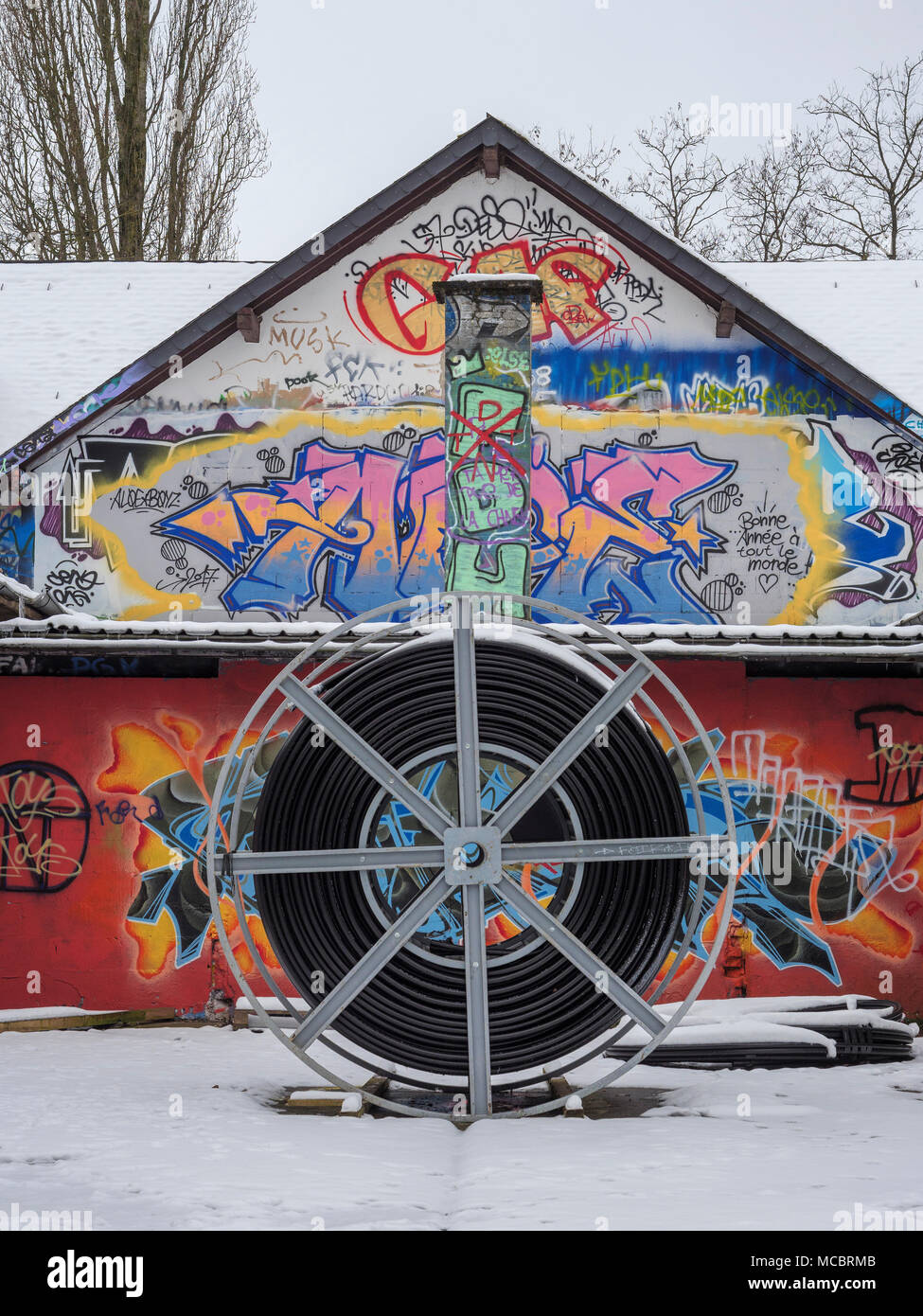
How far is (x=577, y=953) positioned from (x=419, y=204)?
7539 millimetres

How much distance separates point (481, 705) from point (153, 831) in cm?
400

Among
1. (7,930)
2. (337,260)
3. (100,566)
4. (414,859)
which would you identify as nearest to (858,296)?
(337,260)

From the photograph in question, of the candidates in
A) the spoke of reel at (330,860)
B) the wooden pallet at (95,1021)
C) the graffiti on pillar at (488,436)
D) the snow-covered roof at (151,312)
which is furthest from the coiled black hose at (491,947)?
the snow-covered roof at (151,312)

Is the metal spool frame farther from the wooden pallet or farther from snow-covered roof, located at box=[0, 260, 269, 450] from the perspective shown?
snow-covered roof, located at box=[0, 260, 269, 450]

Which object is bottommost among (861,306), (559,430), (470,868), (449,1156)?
(449,1156)

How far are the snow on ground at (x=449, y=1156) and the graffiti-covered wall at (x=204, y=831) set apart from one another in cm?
174

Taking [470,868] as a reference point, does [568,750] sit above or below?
above

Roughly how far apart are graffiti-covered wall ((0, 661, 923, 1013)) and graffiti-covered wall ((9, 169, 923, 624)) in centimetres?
96

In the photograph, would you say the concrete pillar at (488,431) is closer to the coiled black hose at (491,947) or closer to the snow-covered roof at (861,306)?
the coiled black hose at (491,947)

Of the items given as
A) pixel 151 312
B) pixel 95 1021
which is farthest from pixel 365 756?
pixel 151 312

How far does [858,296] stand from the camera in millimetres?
15211

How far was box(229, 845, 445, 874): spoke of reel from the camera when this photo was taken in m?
7.86

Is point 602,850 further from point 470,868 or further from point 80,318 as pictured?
point 80,318

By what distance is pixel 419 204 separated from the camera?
1228cm
